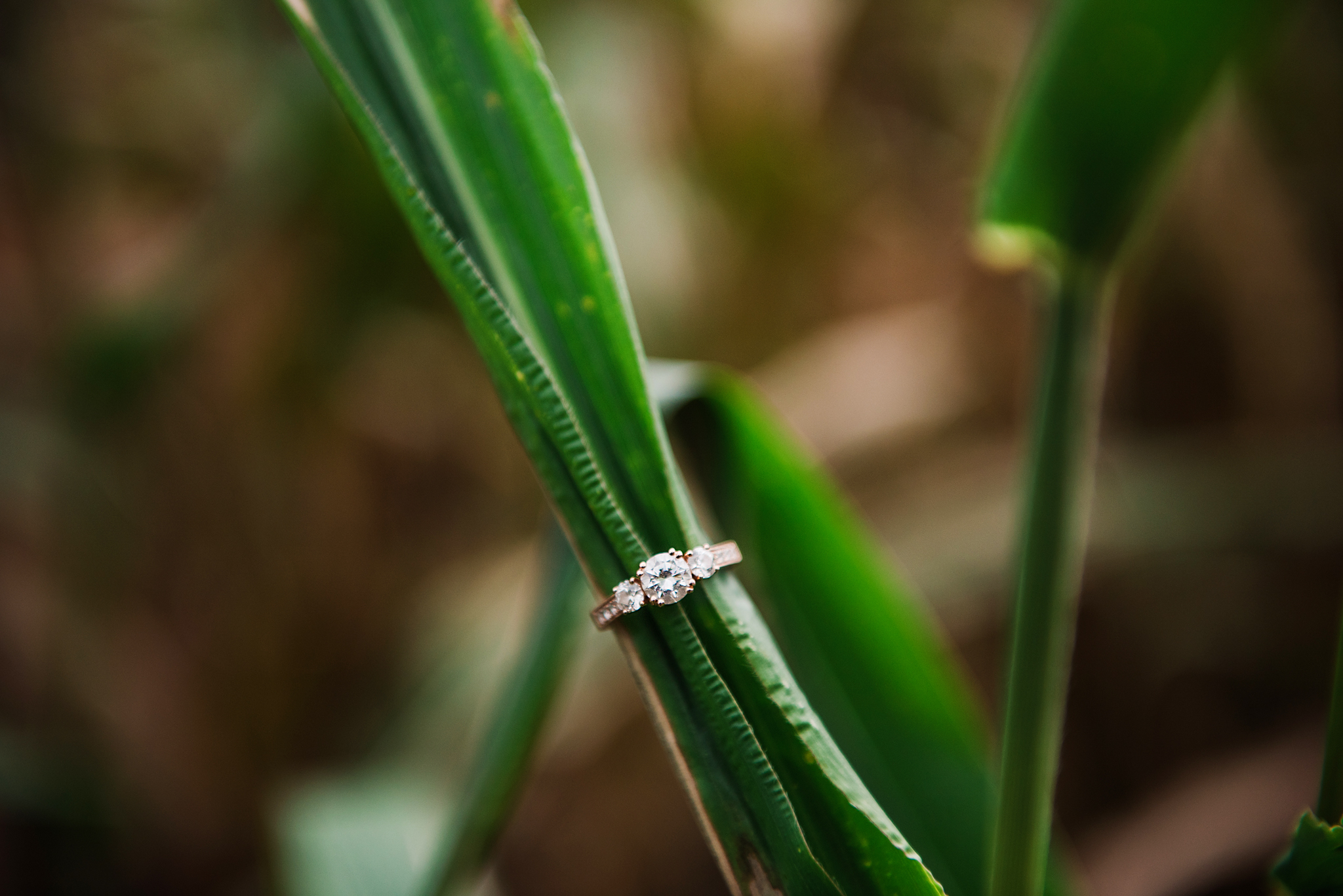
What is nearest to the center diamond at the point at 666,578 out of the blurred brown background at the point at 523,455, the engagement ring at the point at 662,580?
the engagement ring at the point at 662,580

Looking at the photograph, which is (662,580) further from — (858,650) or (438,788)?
(438,788)

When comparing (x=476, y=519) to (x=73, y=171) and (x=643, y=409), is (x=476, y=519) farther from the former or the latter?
(x=643, y=409)

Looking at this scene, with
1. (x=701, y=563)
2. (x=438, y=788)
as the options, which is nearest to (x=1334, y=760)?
(x=701, y=563)

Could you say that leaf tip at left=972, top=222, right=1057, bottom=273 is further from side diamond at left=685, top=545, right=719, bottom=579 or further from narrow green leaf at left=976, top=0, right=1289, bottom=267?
side diamond at left=685, top=545, right=719, bottom=579

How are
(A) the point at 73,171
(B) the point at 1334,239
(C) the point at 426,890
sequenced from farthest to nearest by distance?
(B) the point at 1334,239, (A) the point at 73,171, (C) the point at 426,890

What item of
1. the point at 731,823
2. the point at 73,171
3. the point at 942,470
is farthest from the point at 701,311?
the point at 731,823
